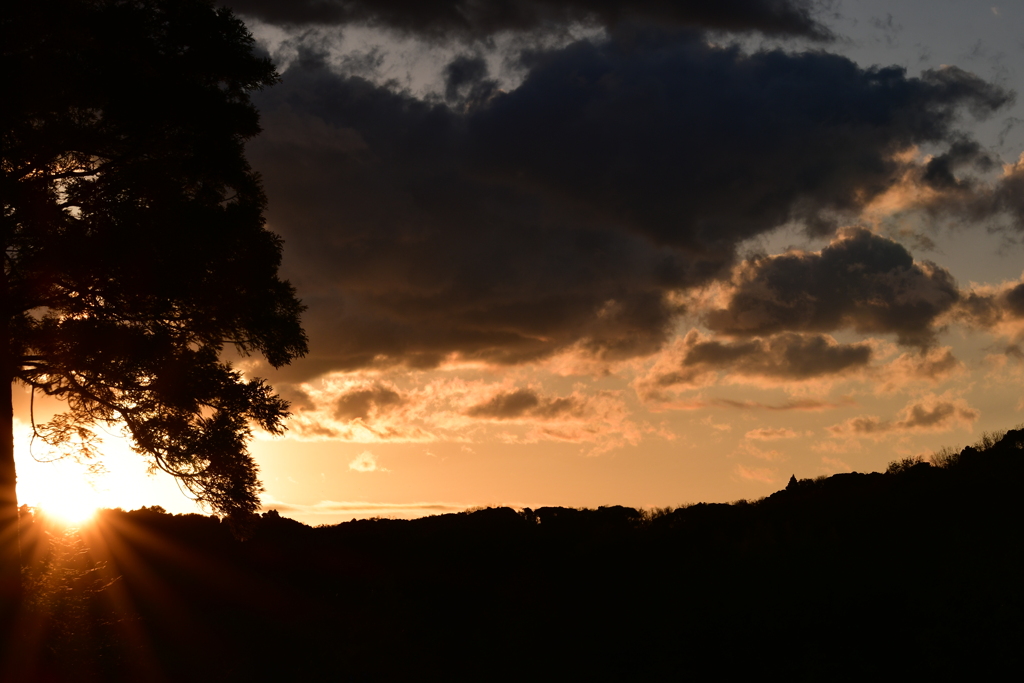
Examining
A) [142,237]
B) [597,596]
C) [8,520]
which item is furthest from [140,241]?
[597,596]

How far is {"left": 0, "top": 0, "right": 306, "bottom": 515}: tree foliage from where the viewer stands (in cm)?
1274

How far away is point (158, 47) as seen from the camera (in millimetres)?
14609

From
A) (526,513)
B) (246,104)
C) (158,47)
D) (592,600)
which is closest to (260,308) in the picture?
(246,104)

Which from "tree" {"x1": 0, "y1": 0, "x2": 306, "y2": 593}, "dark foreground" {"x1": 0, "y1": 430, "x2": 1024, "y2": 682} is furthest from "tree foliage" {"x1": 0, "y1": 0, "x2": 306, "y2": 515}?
"dark foreground" {"x1": 0, "y1": 430, "x2": 1024, "y2": 682}

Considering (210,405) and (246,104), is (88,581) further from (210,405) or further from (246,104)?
(246,104)

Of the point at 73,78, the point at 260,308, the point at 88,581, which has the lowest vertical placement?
the point at 88,581

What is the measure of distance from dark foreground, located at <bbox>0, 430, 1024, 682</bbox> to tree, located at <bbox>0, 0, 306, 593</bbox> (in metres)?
3.38

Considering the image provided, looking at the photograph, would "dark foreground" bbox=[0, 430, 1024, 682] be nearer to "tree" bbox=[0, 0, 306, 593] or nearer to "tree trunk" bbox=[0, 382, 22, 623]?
"tree trunk" bbox=[0, 382, 22, 623]

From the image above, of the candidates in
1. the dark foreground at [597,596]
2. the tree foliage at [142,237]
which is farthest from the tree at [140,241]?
the dark foreground at [597,596]

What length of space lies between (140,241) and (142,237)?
0.07 m

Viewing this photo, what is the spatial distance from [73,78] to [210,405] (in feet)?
19.7

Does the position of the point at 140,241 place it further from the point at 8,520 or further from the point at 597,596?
the point at 597,596

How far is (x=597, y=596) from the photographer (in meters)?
16.4

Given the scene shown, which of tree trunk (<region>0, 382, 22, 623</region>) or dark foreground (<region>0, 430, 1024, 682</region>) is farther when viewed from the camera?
tree trunk (<region>0, 382, 22, 623</region>)
